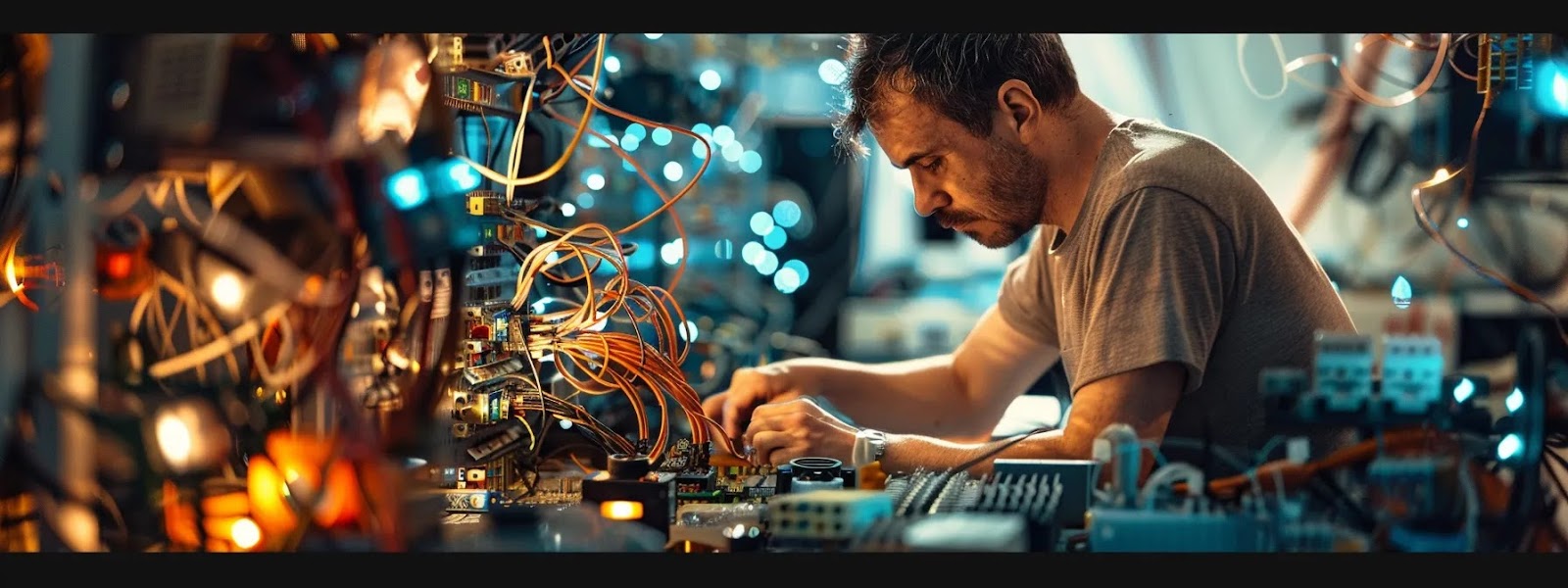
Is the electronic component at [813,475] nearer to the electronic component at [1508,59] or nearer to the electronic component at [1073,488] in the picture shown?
the electronic component at [1073,488]

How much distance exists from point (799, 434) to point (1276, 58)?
138cm

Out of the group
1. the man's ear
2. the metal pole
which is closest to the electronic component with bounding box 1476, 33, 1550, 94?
the man's ear

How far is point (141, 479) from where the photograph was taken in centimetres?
175

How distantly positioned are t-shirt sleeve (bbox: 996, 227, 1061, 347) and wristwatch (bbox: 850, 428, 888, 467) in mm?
549

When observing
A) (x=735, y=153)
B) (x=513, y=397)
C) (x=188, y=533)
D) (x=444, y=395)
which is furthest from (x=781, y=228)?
(x=188, y=533)

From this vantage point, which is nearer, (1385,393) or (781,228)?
(1385,393)

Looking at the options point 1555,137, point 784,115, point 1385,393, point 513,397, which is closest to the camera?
point 1385,393

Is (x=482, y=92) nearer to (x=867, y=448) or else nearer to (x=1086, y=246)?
(x=867, y=448)

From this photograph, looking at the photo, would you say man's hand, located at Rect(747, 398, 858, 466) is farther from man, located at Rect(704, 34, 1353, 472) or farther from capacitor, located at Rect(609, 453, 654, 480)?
capacitor, located at Rect(609, 453, 654, 480)

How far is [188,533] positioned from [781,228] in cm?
171

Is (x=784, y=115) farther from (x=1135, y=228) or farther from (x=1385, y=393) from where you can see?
(x=1385, y=393)

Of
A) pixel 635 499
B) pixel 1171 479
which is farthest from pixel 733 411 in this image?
pixel 1171 479

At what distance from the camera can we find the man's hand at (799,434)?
2.04 m

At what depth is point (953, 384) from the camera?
101 inches
